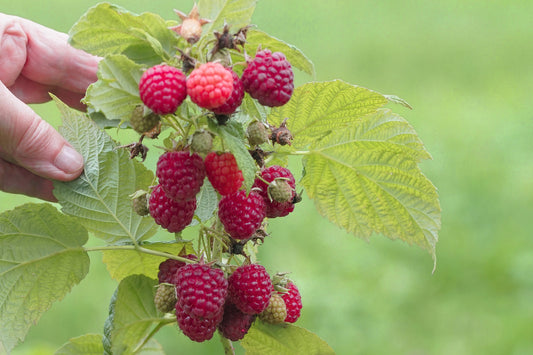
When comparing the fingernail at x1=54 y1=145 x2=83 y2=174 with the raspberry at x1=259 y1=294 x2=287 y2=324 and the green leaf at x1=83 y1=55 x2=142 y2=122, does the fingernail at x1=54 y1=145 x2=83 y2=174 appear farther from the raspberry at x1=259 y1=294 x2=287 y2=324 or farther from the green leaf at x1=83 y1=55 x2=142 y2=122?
the raspberry at x1=259 y1=294 x2=287 y2=324

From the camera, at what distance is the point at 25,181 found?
1770mm

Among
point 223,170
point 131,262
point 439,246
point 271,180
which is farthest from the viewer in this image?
point 439,246

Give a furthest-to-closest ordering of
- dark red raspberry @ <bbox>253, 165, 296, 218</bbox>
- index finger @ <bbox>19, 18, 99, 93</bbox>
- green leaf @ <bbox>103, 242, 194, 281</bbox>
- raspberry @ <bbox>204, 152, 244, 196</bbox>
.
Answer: index finger @ <bbox>19, 18, 99, 93</bbox>, green leaf @ <bbox>103, 242, 194, 281</bbox>, dark red raspberry @ <bbox>253, 165, 296, 218</bbox>, raspberry @ <bbox>204, 152, 244, 196</bbox>

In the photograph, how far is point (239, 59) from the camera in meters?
1.08

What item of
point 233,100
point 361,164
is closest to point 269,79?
point 233,100

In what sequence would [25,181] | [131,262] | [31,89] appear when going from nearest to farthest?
[131,262]
[25,181]
[31,89]

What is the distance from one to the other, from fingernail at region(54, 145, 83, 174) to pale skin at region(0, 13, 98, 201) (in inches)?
3.7

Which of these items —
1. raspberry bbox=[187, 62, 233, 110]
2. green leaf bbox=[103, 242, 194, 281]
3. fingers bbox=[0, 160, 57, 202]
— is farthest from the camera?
fingers bbox=[0, 160, 57, 202]

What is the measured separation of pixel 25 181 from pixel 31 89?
1.13ft

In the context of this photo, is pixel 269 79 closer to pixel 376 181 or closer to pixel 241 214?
pixel 241 214

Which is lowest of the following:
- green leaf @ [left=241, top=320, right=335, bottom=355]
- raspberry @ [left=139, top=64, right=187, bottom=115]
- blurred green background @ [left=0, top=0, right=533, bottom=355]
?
blurred green background @ [left=0, top=0, right=533, bottom=355]

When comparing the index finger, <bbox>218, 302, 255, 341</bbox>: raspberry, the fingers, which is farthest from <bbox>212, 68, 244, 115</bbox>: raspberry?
the index finger

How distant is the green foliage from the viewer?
1.23 metres

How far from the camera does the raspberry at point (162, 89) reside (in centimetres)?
91
